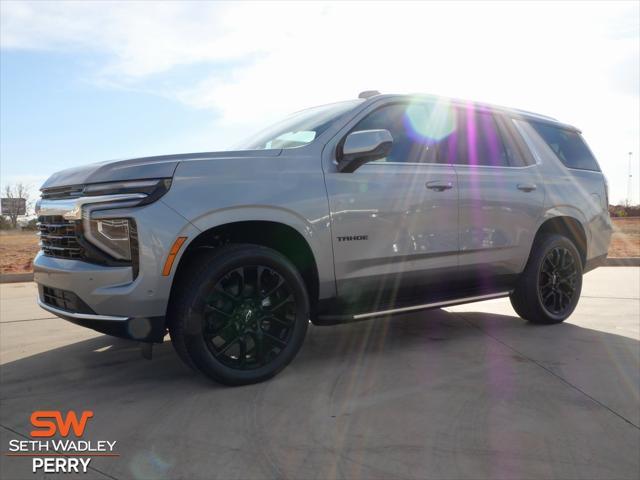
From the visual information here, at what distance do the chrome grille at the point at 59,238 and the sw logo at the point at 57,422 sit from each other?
0.86 m

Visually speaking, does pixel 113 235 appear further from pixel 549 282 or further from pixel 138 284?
pixel 549 282

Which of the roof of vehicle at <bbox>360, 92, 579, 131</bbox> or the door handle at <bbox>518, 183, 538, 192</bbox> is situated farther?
the door handle at <bbox>518, 183, 538, 192</bbox>

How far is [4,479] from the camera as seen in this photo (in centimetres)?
225

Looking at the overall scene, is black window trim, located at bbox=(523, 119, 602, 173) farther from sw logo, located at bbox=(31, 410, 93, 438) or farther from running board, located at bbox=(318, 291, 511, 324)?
sw logo, located at bbox=(31, 410, 93, 438)

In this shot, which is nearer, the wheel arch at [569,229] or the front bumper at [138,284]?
the front bumper at [138,284]

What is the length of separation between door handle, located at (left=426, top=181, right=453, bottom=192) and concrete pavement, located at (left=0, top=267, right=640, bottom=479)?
120 cm

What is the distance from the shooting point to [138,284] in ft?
9.89

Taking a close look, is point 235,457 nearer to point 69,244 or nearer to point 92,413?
point 92,413

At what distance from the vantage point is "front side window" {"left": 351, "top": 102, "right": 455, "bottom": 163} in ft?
13.2

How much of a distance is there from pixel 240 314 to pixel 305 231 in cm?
65

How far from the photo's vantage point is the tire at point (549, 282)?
4871 mm

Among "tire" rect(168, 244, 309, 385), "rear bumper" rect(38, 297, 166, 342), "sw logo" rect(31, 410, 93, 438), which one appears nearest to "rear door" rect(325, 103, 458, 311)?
"tire" rect(168, 244, 309, 385)

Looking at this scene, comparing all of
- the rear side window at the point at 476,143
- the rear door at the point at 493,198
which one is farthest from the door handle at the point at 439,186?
the rear side window at the point at 476,143

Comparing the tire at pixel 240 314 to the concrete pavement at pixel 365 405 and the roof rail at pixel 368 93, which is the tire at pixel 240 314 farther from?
the roof rail at pixel 368 93
